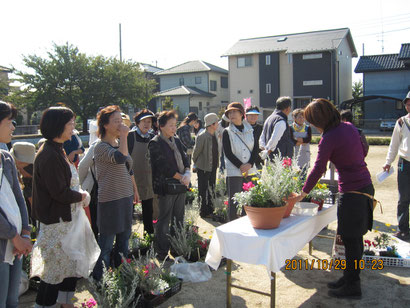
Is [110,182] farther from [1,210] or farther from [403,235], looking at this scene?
[403,235]

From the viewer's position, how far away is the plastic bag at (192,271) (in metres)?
3.88

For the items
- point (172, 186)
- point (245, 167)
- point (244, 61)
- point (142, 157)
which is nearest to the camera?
point (172, 186)

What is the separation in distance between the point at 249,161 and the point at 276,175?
6.07 feet

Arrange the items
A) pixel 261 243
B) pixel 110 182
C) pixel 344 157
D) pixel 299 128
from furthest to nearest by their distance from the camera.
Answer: pixel 299 128 < pixel 110 182 < pixel 344 157 < pixel 261 243

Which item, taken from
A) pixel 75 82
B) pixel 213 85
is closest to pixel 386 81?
pixel 213 85

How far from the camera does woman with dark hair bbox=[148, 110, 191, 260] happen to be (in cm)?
424

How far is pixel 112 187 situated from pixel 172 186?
89cm

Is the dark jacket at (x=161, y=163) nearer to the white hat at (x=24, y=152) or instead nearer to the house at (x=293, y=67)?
the white hat at (x=24, y=152)

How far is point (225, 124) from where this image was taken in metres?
7.60

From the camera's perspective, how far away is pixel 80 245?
291 cm

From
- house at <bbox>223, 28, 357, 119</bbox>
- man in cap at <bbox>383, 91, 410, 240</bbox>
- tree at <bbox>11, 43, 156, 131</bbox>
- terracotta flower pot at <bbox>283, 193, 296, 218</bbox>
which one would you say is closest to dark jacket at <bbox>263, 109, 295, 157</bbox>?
man in cap at <bbox>383, 91, 410, 240</bbox>

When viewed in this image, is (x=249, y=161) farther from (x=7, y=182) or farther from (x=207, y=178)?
(x=7, y=182)

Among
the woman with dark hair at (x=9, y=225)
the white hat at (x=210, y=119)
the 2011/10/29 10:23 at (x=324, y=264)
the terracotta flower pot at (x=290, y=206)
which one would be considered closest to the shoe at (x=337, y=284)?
the 2011/10/29 10:23 at (x=324, y=264)

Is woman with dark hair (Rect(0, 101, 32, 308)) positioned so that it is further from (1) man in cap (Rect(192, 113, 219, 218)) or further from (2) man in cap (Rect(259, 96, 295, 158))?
(1) man in cap (Rect(192, 113, 219, 218))
